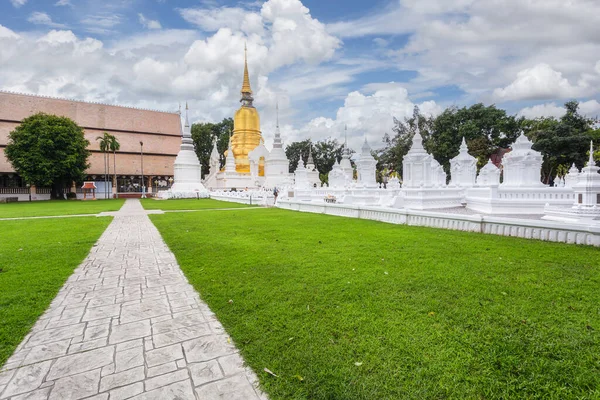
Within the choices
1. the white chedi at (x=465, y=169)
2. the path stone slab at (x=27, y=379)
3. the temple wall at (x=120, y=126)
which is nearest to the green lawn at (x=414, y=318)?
the path stone slab at (x=27, y=379)

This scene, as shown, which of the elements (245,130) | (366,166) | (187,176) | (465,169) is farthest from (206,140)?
(465,169)

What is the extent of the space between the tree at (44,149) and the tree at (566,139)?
43320mm

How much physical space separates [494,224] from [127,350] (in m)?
7.50

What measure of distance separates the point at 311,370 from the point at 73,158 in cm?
3645

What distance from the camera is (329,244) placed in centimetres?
674

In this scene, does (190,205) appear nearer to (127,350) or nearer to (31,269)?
(31,269)

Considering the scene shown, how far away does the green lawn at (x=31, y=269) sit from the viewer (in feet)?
10.6

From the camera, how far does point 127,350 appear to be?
9.16 ft

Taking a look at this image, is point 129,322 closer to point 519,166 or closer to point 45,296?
point 45,296

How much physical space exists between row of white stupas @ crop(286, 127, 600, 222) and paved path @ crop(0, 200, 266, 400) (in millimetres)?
8503

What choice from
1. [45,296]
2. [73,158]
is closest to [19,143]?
[73,158]

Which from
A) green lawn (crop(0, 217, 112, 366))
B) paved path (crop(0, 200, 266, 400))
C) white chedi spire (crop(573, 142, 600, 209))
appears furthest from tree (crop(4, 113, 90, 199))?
white chedi spire (crop(573, 142, 600, 209))

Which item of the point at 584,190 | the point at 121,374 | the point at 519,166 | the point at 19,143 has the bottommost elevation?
the point at 121,374

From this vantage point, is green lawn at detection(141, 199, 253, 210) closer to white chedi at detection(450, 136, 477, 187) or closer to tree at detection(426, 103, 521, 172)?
white chedi at detection(450, 136, 477, 187)
